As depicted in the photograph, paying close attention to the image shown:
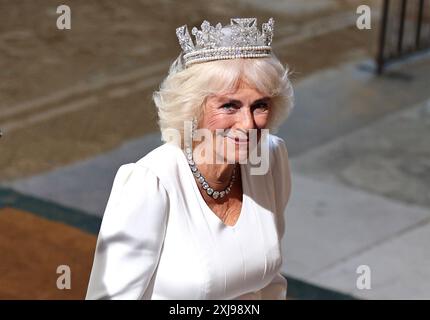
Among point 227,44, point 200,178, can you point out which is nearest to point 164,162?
point 200,178

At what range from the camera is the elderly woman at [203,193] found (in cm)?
346

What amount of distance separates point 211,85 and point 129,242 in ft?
1.89

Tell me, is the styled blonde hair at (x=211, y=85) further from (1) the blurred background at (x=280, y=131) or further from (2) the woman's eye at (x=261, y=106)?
(1) the blurred background at (x=280, y=131)

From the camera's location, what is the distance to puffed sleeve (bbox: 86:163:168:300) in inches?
135

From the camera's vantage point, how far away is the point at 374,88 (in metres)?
10.8

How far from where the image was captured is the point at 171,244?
351 centimetres

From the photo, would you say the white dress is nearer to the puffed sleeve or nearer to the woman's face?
the puffed sleeve

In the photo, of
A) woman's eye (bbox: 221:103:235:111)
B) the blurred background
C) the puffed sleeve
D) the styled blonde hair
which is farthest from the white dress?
the blurred background

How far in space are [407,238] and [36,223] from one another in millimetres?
2535

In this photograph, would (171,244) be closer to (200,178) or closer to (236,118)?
(200,178)

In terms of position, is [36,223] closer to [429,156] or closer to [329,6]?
[429,156]

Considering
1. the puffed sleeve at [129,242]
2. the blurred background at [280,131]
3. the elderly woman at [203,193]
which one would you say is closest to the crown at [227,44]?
the elderly woman at [203,193]

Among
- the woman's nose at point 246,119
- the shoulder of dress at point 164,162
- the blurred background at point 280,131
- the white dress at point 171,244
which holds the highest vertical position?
the woman's nose at point 246,119

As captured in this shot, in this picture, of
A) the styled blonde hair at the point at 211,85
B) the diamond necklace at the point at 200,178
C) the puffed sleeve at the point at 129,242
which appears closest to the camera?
the puffed sleeve at the point at 129,242
